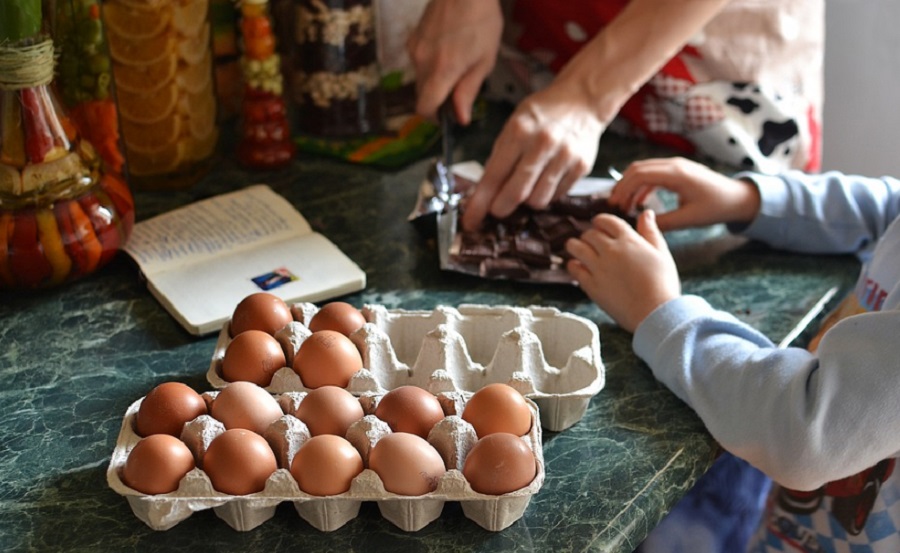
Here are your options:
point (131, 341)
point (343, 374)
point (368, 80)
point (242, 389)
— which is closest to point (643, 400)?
point (343, 374)

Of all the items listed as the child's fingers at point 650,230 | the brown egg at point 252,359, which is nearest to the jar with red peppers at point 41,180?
the brown egg at point 252,359

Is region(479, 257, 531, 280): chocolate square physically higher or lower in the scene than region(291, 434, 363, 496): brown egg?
lower

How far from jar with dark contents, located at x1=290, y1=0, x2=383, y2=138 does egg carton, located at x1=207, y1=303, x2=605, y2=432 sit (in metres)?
0.64

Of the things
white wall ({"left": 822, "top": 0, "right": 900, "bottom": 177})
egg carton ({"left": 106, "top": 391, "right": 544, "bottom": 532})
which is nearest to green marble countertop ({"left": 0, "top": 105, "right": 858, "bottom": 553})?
egg carton ({"left": 106, "top": 391, "right": 544, "bottom": 532})

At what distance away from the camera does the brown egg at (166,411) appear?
0.90m

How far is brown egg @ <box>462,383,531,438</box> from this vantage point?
0.90 meters

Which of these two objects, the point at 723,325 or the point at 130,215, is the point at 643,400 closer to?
the point at 723,325

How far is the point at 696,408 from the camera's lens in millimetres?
1039

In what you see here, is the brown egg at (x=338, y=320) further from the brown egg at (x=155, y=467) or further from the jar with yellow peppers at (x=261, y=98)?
the jar with yellow peppers at (x=261, y=98)

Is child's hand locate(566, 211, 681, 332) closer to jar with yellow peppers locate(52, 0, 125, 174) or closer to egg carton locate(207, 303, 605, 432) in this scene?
egg carton locate(207, 303, 605, 432)

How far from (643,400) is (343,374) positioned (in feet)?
1.10

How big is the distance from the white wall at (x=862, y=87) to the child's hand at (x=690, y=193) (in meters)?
0.85

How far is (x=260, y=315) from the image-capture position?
41.8 inches

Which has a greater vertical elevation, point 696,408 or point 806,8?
point 806,8
